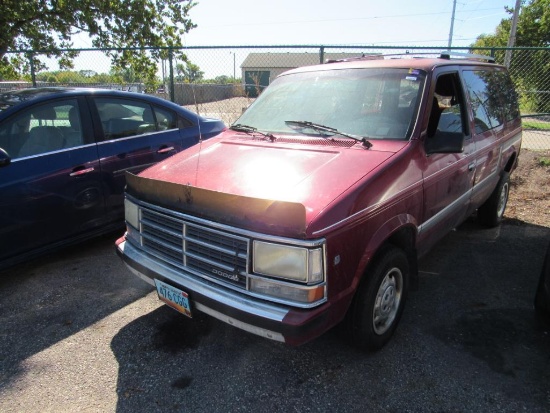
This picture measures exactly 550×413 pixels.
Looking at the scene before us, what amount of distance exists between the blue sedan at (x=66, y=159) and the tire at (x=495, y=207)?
362cm

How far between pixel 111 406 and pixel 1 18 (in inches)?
308

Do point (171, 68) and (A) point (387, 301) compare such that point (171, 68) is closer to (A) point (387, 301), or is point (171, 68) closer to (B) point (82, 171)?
(B) point (82, 171)

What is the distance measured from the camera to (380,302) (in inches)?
104

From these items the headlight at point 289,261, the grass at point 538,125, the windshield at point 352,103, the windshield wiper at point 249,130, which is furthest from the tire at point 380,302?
the grass at point 538,125

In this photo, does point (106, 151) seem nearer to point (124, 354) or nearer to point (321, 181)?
point (124, 354)

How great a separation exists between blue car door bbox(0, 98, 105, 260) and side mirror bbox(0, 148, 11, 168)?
1.1 inches

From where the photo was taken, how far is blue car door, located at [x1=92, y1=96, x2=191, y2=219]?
13.7ft

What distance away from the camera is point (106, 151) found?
13.5ft

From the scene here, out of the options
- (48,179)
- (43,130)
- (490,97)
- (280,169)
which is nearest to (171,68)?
(43,130)

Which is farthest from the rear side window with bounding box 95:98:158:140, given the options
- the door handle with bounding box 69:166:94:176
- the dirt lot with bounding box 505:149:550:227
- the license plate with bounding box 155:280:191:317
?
the dirt lot with bounding box 505:149:550:227

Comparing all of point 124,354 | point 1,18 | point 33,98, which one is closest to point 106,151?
point 33,98

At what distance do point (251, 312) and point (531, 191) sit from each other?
20.0ft

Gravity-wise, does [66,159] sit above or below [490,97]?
below

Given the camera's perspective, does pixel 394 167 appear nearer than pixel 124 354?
Yes
